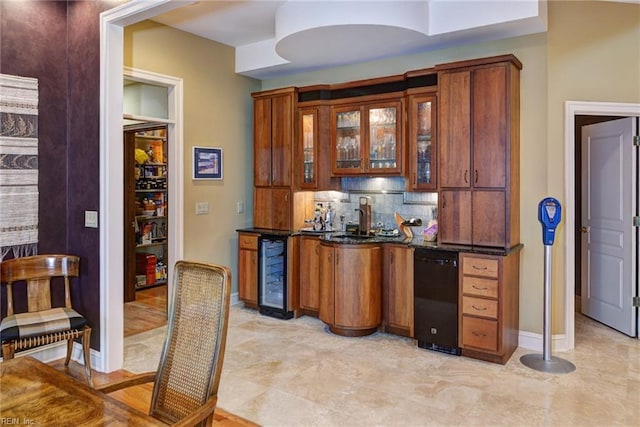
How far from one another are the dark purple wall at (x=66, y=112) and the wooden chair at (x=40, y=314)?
6.5 inches

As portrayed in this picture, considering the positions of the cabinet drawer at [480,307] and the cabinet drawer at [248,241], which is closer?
the cabinet drawer at [480,307]

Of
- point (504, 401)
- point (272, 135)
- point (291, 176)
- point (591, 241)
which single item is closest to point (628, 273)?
point (591, 241)

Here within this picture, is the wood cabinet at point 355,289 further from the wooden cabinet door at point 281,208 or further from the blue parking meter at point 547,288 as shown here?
the blue parking meter at point 547,288

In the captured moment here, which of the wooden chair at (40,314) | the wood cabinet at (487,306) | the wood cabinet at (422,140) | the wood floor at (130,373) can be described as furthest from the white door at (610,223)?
the wooden chair at (40,314)

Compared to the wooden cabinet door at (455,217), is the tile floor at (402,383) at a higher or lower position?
lower

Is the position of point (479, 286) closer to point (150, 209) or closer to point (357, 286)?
point (357, 286)

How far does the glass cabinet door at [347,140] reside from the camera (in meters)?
4.72

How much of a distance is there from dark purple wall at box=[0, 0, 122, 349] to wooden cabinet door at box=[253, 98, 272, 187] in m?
2.05

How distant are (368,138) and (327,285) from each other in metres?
1.53

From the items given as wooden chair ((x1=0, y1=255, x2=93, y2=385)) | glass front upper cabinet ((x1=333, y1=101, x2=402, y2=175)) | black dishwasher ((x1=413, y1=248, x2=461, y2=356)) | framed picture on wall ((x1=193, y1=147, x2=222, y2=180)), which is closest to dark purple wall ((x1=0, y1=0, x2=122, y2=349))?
wooden chair ((x1=0, y1=255, x2=93, y2=385))

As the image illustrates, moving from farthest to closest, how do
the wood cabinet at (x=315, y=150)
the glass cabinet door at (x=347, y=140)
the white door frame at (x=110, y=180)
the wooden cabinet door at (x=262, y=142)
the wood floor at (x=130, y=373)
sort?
1. the wooden cabinet door at (x=262, y=142)
2. the wood cabinet at (x=315, y=150)
3. the glass cabinet door at (x=347, y=140)
4. the white door frame at (x=110, y=180)
5. the wood floor at (x=130, y=373)

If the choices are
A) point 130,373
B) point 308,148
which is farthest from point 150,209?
point 130,373

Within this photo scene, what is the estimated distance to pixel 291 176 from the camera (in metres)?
5.02

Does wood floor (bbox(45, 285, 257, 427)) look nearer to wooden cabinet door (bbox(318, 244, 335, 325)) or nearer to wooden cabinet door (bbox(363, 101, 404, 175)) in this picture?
wooden cabinet door (bbox(318, 244, 335, 325))
